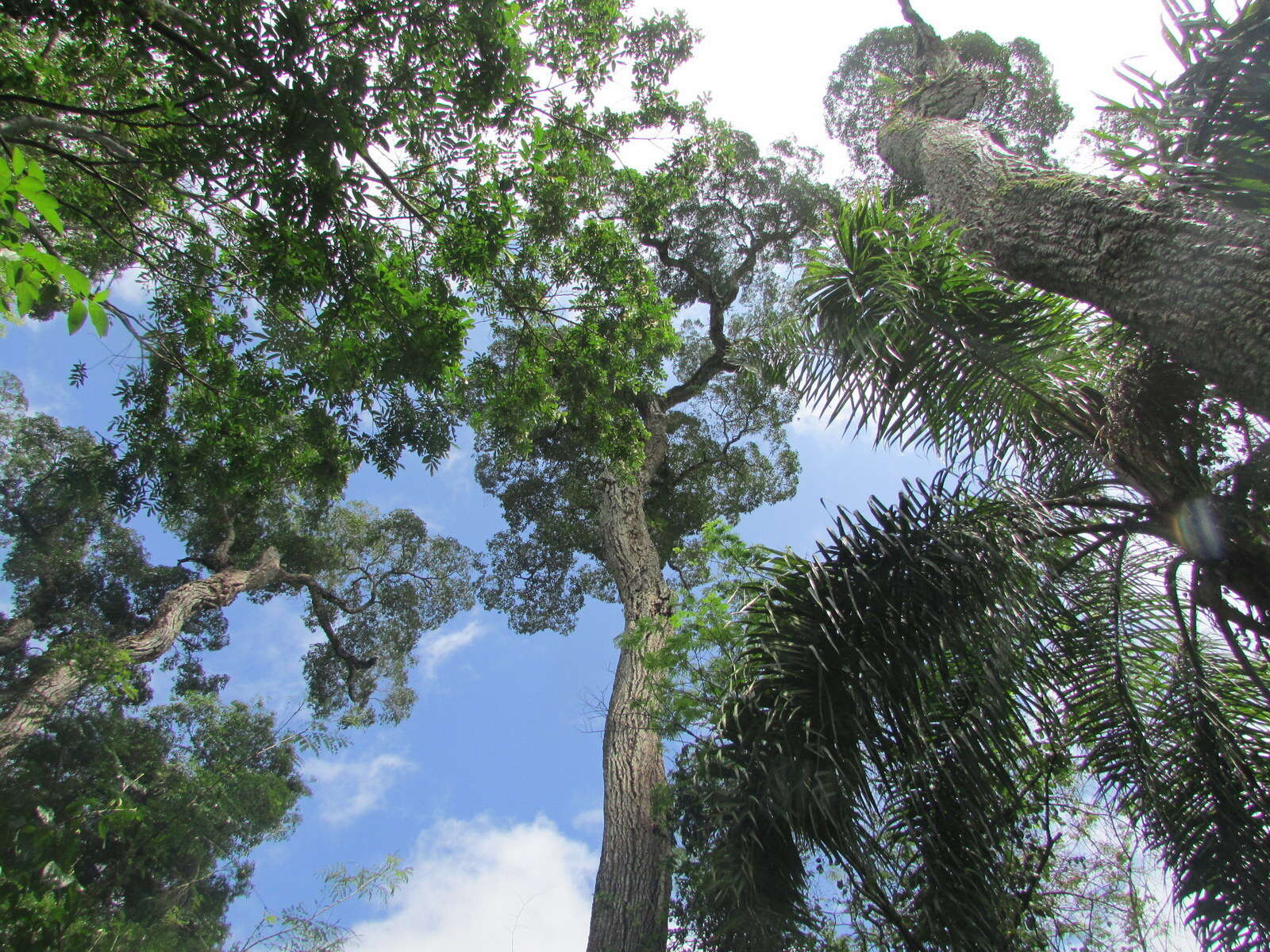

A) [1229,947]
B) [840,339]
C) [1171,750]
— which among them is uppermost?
[840,339]

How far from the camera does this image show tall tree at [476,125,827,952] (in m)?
5.73

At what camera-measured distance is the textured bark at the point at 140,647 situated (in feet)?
25.7

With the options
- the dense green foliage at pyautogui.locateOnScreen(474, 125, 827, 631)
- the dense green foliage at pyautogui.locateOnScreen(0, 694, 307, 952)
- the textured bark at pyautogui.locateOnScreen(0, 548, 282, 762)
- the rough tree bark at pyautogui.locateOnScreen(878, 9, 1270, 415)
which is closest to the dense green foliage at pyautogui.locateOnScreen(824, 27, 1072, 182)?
the dense green foliage at pyautogui.locateOnScreen(474, 125, 827, 631)

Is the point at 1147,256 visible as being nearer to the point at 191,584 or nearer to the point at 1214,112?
the point at 1214,112

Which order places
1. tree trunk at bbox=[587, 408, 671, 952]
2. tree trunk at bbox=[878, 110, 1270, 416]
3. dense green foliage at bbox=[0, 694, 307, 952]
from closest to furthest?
tree trunk at bbox=[878, 110, 1270, 416]
tree trunk at bbox=[587, 408, 671, 952]
dense green foliage at bbox=[0, 694, 307, 952]

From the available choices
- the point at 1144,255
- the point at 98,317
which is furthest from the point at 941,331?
the point at 98,317

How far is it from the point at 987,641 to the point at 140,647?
10023 millimetres

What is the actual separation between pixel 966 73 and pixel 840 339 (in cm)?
306

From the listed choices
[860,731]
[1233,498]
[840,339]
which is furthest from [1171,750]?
A: [840,339]

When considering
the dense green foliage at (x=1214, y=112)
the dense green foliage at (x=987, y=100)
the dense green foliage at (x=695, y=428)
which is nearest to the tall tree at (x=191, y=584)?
the dense green foliage at (x=695, y=428)

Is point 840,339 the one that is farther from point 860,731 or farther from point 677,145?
point 677,145

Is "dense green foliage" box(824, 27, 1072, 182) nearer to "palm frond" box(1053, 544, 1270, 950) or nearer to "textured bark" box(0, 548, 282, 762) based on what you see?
"palm frond" box(1053, 544, 1270, 950)

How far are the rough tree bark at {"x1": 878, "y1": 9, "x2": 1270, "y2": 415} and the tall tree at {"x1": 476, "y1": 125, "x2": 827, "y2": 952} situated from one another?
215 centimetres

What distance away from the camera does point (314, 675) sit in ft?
50.1
